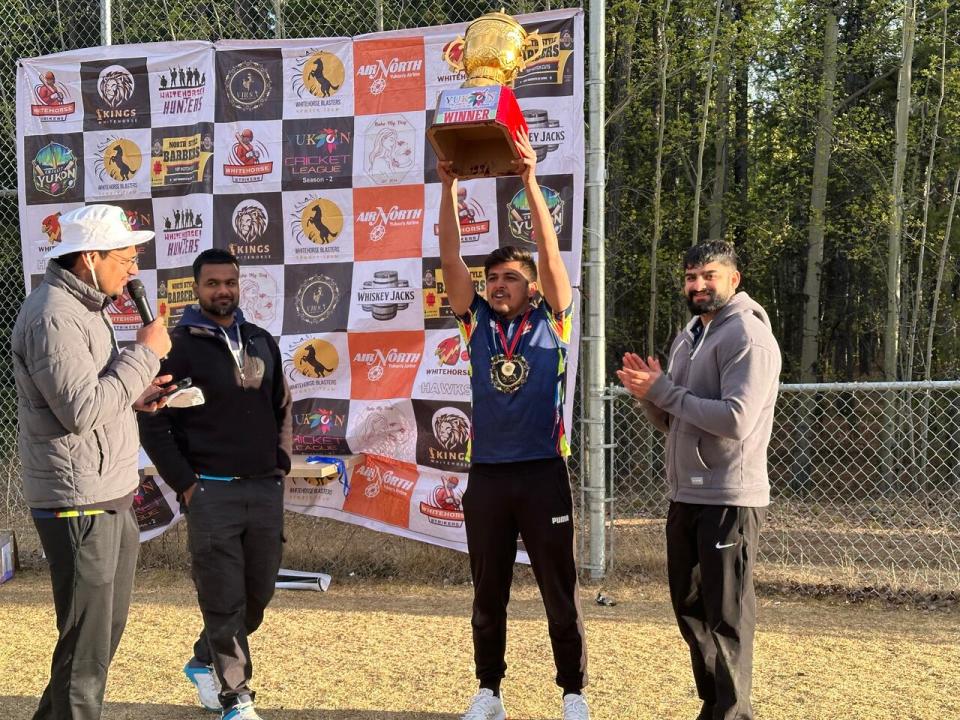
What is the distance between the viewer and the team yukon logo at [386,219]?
5.56m

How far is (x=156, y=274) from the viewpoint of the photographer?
5977 mm

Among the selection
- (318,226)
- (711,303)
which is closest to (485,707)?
(711,303)

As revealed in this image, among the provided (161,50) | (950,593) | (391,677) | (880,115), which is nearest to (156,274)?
(161,50)

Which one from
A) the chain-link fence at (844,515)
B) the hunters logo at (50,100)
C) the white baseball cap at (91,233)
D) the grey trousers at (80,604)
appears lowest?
the chain-link fence at (844,515)

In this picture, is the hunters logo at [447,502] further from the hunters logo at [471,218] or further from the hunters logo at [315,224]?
the hunters logo at [315,224]

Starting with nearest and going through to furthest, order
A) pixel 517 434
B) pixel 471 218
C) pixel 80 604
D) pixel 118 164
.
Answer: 1. pixel 80 604
2. pixel 517 434
3. pixel 471 218
4. pixel 118 164

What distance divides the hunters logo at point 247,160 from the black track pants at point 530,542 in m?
3.19

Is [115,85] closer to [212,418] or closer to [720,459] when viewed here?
[212,418]

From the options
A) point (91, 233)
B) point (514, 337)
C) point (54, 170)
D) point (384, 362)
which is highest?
point (54, 170)

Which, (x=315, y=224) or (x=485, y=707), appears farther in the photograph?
(x=315, y=224)

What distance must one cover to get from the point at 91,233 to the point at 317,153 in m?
3.04

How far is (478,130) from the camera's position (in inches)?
139

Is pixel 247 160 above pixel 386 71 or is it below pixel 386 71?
below

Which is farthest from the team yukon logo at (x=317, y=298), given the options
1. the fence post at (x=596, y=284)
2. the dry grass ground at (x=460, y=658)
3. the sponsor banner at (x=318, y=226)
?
the dry grass ground at (x=460, y=658)
